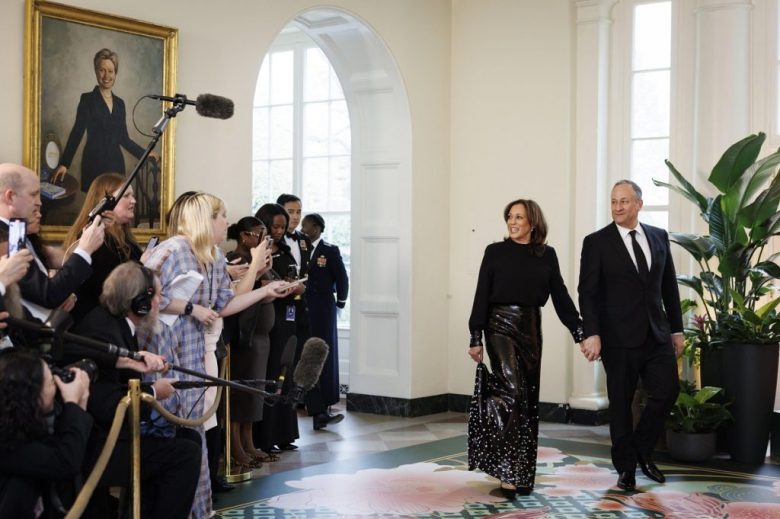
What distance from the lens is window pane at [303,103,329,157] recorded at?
405 inches

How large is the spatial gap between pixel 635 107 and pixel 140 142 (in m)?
4.14

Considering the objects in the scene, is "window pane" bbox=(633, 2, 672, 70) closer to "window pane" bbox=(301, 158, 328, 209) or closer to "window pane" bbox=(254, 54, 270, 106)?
"window pane" bbox=(301, 158, 328, 209)

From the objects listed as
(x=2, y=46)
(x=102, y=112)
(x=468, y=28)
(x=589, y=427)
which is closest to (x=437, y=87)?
(x=468, y=28)

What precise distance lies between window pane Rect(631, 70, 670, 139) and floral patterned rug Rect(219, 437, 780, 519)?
2817mm

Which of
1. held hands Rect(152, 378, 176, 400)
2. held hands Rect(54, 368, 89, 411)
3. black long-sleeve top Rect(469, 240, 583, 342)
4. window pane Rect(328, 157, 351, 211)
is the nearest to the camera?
held hands Rect(54, 368, 89, 411)

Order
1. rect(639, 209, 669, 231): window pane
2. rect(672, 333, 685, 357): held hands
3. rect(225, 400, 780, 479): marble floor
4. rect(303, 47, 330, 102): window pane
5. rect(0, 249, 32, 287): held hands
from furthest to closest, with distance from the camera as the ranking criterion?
rect(303, 47, 330, 102): window pane
rect(639, 209, 669, 231): window pane
rect(225, 400, 780, 479): marble floor
rect(672, 333, 685, 357): held hands
rect(0, 249, 32, 287): held hands

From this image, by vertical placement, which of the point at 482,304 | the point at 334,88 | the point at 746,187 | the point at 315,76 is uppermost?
the point at 315,76

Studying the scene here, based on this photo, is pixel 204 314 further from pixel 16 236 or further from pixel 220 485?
pixel 220 485

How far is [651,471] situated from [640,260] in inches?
47.7

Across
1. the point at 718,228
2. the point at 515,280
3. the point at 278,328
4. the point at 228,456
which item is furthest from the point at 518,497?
the point at 718,228

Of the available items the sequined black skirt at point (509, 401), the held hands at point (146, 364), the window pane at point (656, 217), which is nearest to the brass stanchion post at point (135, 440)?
the held hands at point (146, 364)

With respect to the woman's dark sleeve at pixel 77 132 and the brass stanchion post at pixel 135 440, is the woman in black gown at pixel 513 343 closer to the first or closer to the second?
the woman's dark sleeve at pixel 77 132

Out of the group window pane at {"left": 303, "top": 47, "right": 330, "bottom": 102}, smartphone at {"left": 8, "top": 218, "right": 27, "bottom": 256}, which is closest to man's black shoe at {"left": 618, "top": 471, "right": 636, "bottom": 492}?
smartphone at {"left": 8, "top": 218, "right": 27, "bottom": 256}

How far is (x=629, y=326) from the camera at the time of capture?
593 centimetres
